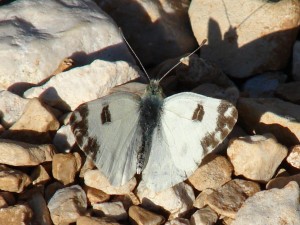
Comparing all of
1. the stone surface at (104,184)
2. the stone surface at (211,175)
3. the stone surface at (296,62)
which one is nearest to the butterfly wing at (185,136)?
the stone surface at (104,184)

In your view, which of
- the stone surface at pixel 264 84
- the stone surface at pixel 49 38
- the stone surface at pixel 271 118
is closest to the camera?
the stone surface at pixel 271 118

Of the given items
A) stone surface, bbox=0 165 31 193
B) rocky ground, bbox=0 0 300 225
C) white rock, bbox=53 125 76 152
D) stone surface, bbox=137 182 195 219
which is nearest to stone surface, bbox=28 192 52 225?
rocky ground, bbox=0 0 300 225

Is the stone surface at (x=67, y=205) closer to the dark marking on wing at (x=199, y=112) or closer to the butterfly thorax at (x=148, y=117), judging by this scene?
the butterfly thorax at (x=148, y=117)

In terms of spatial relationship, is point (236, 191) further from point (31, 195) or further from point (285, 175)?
point (31, 195)

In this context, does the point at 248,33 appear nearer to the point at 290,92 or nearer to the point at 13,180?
the point at 290,92

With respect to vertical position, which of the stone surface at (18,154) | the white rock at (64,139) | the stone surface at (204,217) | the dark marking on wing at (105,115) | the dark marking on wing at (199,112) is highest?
the dark marking on wing at (199,112)

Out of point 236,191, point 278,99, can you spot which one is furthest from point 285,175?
point 278,99

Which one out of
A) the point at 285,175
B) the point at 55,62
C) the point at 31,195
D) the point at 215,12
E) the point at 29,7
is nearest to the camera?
the point at 31,195
